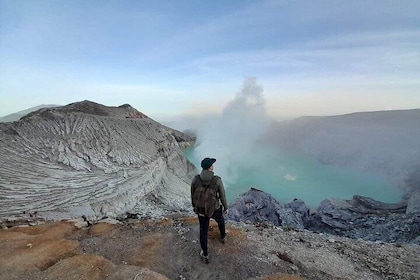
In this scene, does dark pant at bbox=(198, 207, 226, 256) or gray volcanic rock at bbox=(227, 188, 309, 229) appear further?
gray volcanic rock at bbox=(227, 188, 309, 229)

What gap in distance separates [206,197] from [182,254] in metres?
1.81

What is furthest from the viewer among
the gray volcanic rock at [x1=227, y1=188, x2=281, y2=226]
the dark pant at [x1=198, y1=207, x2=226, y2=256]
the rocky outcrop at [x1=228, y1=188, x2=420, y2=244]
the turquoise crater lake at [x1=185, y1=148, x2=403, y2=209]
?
the turquoise crater lake at [x1=185, y1=148, x2=403, y2=209]

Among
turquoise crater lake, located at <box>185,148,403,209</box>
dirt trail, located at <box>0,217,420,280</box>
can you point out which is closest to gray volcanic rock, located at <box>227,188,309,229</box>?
turquoise crater lake, located at <box>185,148,403,209</box>

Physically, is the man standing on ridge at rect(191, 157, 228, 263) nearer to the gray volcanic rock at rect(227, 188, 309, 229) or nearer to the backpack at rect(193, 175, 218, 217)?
the backpack at rect(193, 175, 218, 217)

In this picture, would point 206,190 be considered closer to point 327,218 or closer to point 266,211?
point 266,211

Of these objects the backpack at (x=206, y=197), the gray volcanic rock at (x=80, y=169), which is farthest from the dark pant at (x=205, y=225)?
the gray volcanic rock at (x=80, y=169)

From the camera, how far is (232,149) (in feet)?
213

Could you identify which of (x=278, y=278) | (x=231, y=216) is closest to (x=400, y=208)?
(x=231, y=216)

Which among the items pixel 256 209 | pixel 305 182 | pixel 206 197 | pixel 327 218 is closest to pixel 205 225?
pixel 206 197

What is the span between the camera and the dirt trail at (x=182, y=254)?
19.9 feet

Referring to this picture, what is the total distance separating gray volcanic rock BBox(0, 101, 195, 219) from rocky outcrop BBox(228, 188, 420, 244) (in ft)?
19.6

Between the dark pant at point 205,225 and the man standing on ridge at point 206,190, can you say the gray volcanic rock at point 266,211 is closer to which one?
the dark pant at point 205,225

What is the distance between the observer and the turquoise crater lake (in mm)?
33344

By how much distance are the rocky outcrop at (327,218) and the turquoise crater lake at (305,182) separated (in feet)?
28.5
